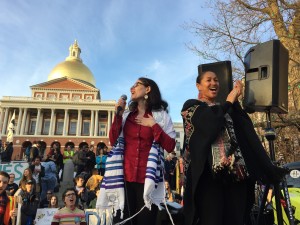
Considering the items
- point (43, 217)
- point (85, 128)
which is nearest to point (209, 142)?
point (43, 217)

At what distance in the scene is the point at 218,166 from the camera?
99.4 inches

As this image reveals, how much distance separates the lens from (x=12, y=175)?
10.2 metres

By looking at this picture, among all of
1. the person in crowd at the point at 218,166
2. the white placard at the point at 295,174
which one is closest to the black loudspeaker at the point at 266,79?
the person in crowd at the point at 218,166

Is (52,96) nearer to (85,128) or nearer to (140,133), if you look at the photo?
(85,128)

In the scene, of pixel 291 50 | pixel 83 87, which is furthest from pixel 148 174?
pixel 83 87

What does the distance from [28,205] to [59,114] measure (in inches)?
2502

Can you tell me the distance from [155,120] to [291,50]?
34.3ft

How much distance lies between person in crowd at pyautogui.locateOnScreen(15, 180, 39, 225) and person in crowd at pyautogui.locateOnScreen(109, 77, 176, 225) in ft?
20.3

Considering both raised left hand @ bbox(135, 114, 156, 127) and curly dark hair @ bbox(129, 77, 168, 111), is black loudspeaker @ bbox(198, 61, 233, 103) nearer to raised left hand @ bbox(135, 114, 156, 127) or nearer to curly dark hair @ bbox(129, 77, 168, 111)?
curly dark hair @ bbox(129, 77, 168, 111)

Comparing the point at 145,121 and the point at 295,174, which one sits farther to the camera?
the point at 295,174

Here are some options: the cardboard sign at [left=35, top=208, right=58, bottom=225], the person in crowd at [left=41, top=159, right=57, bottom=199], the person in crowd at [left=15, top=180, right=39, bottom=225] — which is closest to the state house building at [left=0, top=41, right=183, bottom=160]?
the person in crowd at [left=41, top=159, right=57, bottom=199]

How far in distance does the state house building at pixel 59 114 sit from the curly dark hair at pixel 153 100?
62982 mm

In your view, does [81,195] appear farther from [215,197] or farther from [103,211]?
[215,197]

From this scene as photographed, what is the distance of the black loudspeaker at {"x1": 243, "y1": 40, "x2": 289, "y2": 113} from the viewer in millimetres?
3500
